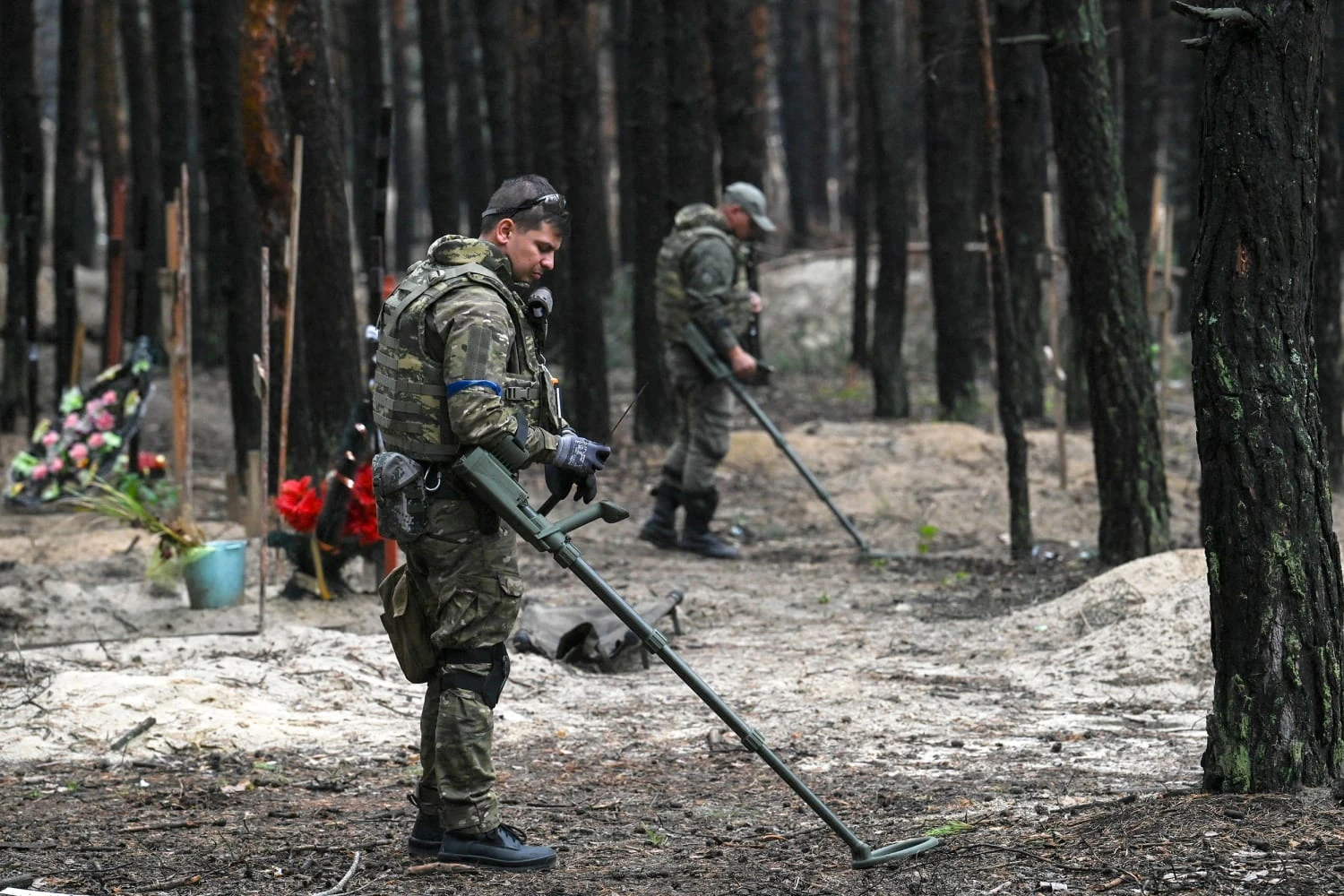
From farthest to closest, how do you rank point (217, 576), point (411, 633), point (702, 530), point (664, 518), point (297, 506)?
point (664, 518) < point (702, 530) < point (297, 506) < point (217, 576) < point (411, 633)

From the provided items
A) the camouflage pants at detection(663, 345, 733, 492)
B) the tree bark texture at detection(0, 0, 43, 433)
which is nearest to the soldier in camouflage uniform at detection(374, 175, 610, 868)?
the camouflage pants at detection(663, 345, 733, 492)

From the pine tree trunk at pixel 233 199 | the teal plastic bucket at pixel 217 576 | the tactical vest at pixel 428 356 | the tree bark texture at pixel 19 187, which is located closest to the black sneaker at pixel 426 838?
the tactical vest at pixel 428 356

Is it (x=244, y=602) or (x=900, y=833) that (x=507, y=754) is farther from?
(x=244, y=602)

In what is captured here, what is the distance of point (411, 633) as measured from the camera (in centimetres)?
452

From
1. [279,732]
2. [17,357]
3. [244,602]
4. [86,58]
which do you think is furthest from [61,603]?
[86,58]

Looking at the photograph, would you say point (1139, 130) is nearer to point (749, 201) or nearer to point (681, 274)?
point (749, 201)

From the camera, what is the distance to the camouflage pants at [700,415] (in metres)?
9.90

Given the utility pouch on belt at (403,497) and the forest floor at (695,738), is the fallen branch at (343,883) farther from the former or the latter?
the utility pouch on belt at (403,497)

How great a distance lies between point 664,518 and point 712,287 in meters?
1.62

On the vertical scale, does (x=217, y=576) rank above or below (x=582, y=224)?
below

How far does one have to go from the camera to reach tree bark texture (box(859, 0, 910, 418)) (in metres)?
15.1

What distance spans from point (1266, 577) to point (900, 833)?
1.31m

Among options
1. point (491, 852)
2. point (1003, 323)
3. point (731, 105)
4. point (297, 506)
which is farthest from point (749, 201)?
point (491, 852)

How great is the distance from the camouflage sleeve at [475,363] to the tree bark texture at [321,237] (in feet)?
18.8
